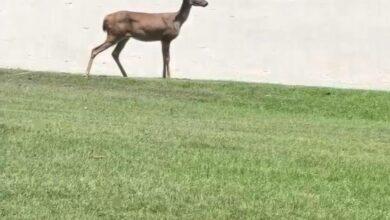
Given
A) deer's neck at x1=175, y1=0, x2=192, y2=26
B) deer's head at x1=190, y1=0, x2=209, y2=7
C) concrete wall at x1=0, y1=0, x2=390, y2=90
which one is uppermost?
deer's head at x1=190, y1=0, x2=209, y2=7

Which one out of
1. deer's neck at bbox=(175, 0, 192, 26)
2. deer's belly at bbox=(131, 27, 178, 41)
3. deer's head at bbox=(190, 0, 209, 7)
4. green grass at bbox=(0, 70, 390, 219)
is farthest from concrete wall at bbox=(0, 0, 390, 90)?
A: green grass at bbox=(0, 70, 390, 219)

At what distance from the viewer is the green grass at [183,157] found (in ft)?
20.5

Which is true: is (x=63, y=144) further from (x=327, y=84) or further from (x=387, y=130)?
(x=327, y=84)

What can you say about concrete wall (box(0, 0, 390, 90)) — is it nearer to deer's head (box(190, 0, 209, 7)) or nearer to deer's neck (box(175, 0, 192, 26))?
deer's head (box(190, 0, 209, 7))

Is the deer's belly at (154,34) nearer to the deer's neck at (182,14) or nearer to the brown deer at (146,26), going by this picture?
the brown deer at (146,26)

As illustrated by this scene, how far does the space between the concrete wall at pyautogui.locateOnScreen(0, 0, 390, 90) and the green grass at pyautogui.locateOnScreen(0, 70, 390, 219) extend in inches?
224

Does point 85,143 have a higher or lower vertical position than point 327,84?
higher

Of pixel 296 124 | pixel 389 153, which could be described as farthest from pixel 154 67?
pixel 389 153

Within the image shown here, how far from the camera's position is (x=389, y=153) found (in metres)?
9.59

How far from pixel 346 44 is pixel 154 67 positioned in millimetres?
4284

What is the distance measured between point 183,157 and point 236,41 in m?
12.4

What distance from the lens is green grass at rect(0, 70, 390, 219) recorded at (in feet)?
20.5

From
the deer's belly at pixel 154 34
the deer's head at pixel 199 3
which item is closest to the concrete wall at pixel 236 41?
the deer's head at pixel 199 3

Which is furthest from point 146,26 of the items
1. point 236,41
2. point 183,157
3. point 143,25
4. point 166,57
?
point 183,157
